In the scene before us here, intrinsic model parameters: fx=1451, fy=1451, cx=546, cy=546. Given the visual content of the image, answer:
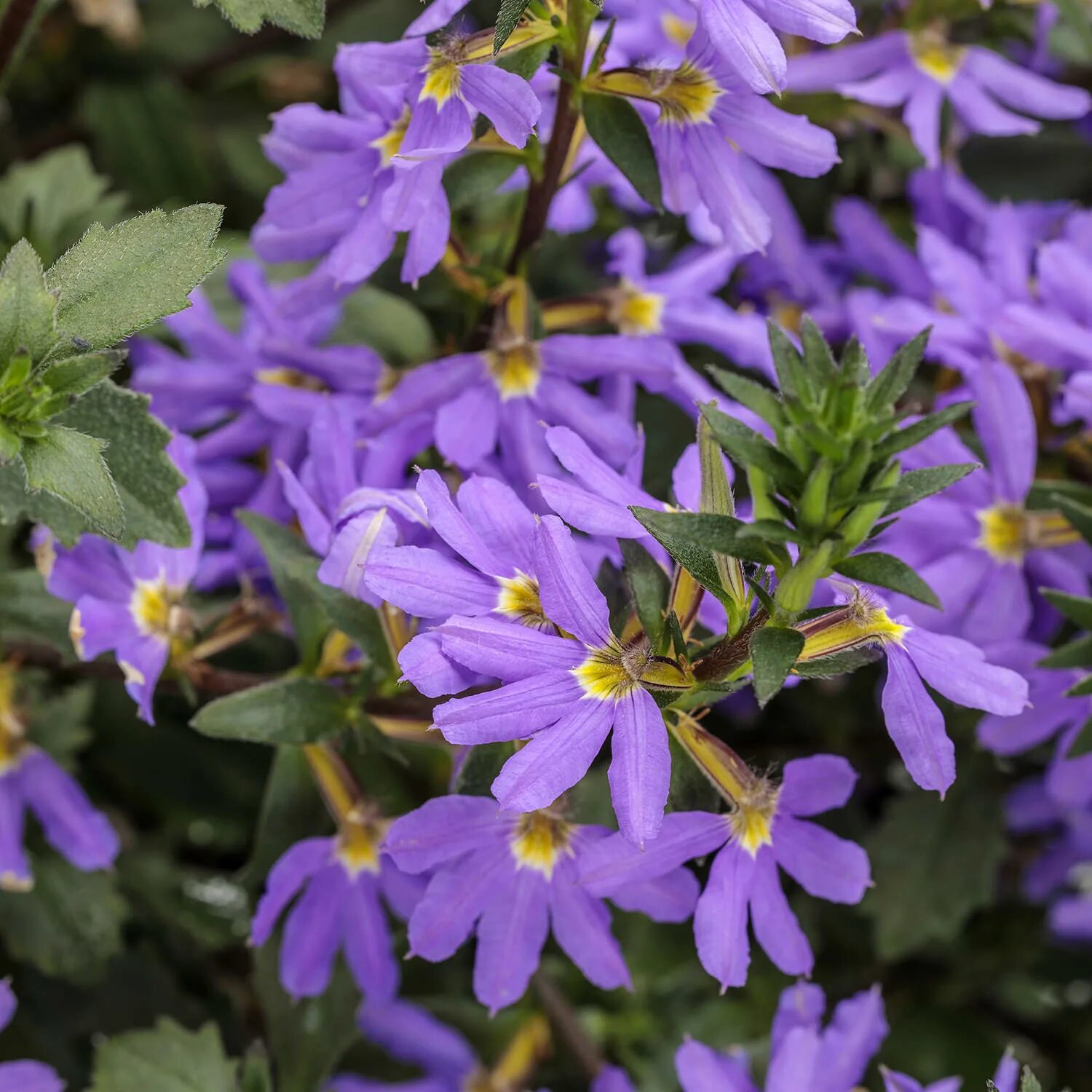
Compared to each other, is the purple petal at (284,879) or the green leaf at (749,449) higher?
the green leaf at (749,449)

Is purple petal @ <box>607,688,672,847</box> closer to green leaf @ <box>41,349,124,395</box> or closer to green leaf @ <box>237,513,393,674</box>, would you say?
green leaf @ <box>237,513,393,674</box>

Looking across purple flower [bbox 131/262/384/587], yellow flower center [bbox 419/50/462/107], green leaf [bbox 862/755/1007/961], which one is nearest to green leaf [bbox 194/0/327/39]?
yellow flower center [bbox 419/50/462/107]

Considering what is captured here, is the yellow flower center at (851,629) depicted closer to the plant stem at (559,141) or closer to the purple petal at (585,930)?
the purple petal at (585,930)

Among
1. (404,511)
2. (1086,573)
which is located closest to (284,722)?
(404,511)

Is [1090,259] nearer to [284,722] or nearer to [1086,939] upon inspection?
[1086,939]

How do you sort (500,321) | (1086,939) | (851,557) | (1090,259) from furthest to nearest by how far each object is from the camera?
(1086,939), (1090,259), (500,321), (851,557)

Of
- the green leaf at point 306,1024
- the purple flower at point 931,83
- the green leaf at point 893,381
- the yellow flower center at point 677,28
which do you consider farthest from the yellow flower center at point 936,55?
the green leaf at point 306,1024
